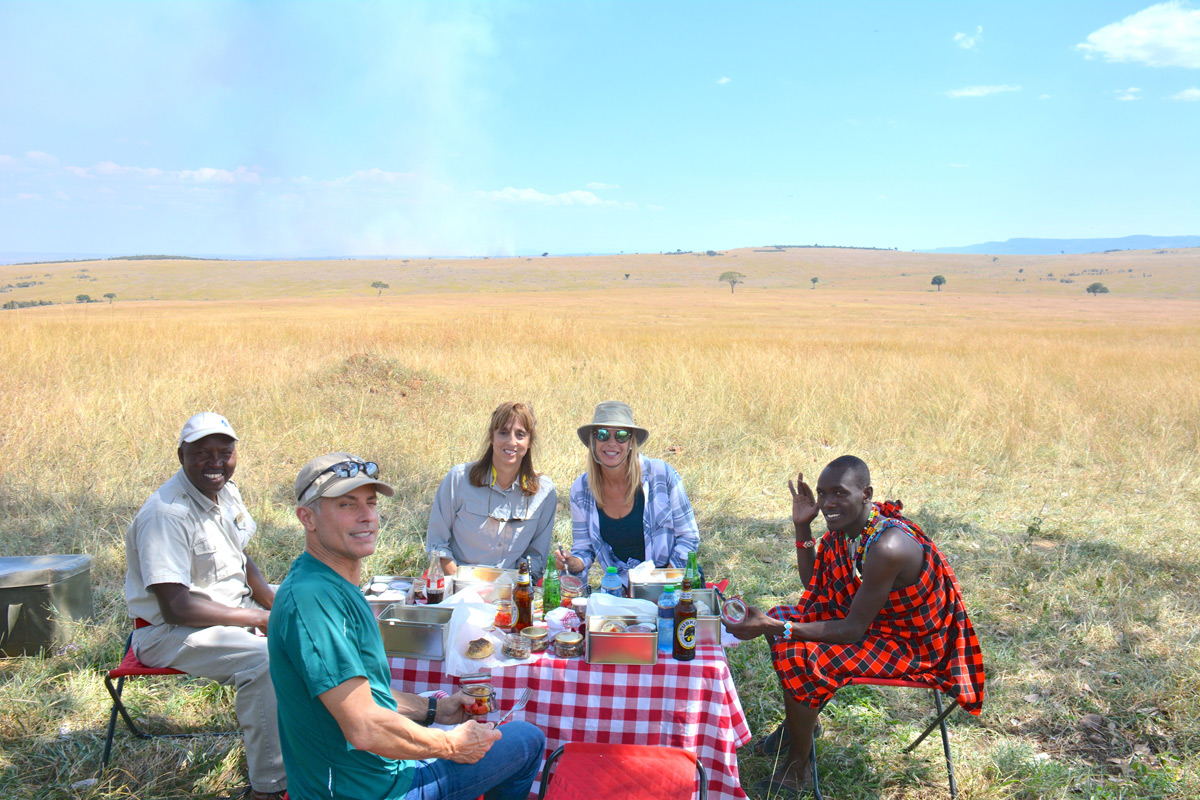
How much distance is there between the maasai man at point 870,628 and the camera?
3188 mm

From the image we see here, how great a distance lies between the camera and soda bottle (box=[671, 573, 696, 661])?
2.80 metres

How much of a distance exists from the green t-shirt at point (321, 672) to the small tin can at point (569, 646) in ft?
2.50

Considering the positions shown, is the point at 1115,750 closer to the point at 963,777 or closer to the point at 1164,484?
the point at 963,777

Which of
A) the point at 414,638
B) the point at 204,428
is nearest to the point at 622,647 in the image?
the point at 414,638

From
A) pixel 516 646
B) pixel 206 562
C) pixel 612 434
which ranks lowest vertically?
pixel 516 646

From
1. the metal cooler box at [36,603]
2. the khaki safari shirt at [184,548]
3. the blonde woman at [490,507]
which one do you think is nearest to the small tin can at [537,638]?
the blonde woman at [490,507]

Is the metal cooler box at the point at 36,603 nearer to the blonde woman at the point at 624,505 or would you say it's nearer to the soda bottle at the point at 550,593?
the blonde woman at the point at 624,505

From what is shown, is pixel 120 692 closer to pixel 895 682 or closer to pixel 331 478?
pixel 331 478

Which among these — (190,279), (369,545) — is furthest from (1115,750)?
(190,279)

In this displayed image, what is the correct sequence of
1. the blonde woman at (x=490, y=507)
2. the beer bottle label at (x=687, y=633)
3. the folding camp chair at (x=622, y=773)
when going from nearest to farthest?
the folding camp chair at (x=622, y=773), the beer bottle label at (x=687, y=633), the blonde woman at (x=490, y=507)

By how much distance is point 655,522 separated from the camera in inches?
175

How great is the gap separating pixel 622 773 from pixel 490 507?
2.06 m

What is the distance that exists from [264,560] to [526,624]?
3.55 metres

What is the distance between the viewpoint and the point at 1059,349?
18.3 metres
